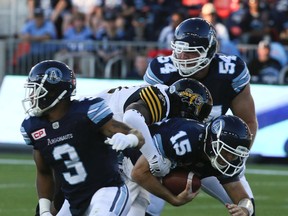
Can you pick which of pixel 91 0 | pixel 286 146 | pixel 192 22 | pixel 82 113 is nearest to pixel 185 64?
pixel 192 22

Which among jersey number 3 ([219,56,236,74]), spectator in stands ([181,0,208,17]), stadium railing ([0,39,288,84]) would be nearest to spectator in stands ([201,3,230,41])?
stadium railing ([0,39,288,84])

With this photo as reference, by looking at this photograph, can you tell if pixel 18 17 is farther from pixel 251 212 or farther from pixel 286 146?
pixel 251 212

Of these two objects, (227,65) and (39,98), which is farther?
(227,65)

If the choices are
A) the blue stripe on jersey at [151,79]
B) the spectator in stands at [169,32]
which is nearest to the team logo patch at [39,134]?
the blue stripe on jersey at [151,79]

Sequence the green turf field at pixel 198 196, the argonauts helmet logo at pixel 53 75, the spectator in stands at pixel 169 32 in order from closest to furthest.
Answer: the argonauts helmet logo at pixel 53 75 < the green turf field at pixel 198 196 < the spectator in stands at pixel 169 32

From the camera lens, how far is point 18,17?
1809cm

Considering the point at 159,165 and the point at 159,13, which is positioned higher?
the point at 159,165

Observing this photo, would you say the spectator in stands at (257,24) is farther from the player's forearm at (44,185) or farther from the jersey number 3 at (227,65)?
the player's forearm at (44,185)

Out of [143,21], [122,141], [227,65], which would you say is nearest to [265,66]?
[143,21]

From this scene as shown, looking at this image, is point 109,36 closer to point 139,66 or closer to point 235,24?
point 139,66

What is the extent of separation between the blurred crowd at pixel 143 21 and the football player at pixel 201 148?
8.70 meters

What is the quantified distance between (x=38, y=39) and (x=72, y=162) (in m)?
9.82

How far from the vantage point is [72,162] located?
603 centimetres

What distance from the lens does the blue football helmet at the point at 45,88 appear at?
593 cm
